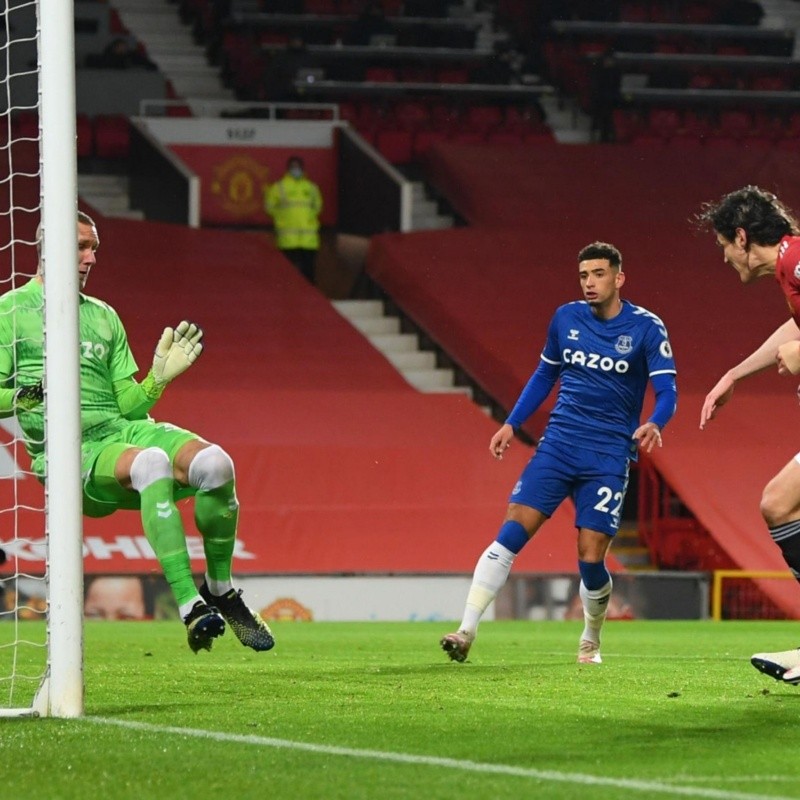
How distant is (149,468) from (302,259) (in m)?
13.8

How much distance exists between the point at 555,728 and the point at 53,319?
6.20 ft

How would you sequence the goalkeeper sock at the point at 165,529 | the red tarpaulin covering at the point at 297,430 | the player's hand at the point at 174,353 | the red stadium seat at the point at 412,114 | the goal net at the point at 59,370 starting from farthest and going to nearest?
1. the red stadium seat at the point at 412,114
2. the red tarpaulin covering at the point at 297,430
3. the player's hand at the point at 174,353
4. the goalkeeper sock at the point at 165,529
5. the goal net at the point at 59,370

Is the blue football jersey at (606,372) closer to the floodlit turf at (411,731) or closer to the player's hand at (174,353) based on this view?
the floodlit turf at (411,731)

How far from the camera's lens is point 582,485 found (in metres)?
7.54

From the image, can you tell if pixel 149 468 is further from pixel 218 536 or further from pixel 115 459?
pixel 218 536

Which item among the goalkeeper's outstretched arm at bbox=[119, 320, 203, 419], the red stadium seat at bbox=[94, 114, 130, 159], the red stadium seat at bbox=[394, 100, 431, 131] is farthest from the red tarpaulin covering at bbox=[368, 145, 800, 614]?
the goalkeeper's outstretched arm at bbox=[119, 320, 203, 419]

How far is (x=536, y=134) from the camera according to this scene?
73.9ft

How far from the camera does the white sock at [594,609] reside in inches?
298

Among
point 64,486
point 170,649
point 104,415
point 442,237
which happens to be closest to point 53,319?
point 64,486

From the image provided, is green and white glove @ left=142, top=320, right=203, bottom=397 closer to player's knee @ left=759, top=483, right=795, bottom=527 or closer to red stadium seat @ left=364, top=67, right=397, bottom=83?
player's knee @ left=759, top=483, right=795, bottom=527

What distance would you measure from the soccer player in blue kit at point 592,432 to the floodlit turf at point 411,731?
1.43 feet

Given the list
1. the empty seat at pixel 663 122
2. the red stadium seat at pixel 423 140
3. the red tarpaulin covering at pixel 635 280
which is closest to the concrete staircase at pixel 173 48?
the red stadium seat at pixel 423 140

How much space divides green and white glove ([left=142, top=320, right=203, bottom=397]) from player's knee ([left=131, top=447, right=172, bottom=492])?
0.29 m

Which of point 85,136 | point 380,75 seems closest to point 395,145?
point 380,75
